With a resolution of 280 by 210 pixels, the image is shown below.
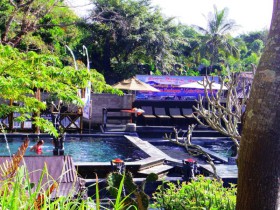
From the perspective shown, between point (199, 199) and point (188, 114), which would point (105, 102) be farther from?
point (199, 199)

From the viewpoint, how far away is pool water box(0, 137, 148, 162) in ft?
45.6

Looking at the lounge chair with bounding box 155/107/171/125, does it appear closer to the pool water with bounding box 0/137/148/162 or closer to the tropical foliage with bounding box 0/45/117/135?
the pool water with bounding box 0/137/148/162

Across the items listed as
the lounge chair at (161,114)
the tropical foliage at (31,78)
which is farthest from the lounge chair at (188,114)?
→ the tropical foliage at (31,78)

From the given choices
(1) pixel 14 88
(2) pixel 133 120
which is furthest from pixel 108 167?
(2) pixel 133 120

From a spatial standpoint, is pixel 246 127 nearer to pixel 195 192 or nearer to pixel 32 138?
pixel 195 192

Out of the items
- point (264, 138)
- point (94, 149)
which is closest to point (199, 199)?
point (264, 138)

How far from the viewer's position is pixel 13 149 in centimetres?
1461

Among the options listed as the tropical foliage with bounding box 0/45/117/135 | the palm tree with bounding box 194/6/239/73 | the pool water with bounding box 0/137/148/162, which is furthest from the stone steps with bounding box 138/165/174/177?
the palm tree with bounding box 194/6/239/73

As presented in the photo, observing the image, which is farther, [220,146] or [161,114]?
[161,114]

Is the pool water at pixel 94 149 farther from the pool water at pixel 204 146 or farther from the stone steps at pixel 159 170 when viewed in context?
the stone steps at pixel 159 170

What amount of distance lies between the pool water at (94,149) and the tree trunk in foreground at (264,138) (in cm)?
1028

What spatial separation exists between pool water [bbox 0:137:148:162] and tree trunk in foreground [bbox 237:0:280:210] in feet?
33.7

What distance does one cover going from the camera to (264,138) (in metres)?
2.86

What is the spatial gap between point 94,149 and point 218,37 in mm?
28495
